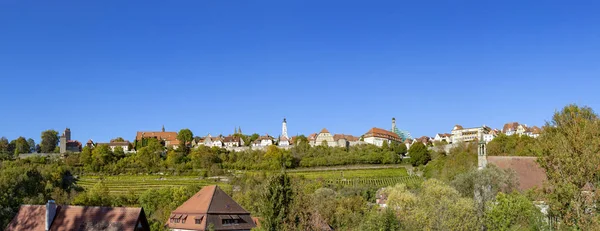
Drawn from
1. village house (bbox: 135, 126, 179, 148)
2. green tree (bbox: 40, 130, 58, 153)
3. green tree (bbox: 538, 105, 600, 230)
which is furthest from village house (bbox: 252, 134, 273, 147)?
green tree (bbox: 538, 105, 600, 230)

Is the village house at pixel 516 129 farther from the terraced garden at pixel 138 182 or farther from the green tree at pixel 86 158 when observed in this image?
the green tree at pixel 86 158

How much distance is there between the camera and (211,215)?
44.8m

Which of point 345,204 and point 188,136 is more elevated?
point 188,136

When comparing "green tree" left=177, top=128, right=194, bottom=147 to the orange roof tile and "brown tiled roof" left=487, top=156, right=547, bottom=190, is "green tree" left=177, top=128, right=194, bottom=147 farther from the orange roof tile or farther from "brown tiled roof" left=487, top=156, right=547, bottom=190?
"brown tiled roof" left=487, top=156, right=547, bottom=190

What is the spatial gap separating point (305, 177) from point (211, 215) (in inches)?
2047

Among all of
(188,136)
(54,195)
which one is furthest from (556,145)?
(188,136)

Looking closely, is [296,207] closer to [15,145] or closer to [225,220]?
[225,220]

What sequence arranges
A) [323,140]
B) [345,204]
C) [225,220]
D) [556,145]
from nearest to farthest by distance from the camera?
[556,145], [225,220], [345,204], [323,140]

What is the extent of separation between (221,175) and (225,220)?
194ft

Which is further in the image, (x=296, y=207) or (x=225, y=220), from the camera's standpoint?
(x=225, y=220)

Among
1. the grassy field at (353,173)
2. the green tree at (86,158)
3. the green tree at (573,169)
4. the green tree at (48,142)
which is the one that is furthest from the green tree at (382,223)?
the green tree at (48,142)

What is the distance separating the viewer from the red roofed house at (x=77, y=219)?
37.9m

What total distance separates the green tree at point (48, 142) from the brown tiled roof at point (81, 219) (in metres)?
121

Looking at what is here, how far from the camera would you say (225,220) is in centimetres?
4534
